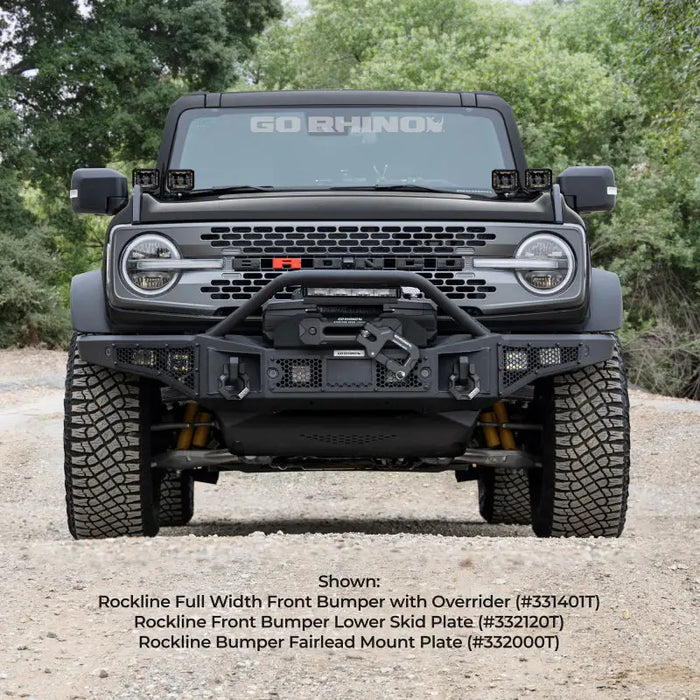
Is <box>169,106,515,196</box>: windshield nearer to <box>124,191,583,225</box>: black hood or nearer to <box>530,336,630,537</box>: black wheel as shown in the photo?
<box>124,191,583,225</box>: black hood

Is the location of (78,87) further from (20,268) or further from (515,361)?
(515,361)

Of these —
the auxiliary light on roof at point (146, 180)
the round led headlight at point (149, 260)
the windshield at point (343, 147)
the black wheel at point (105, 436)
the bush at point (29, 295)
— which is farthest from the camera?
the bush at point (29, 295)

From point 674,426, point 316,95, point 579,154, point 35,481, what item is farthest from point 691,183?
point 316,95

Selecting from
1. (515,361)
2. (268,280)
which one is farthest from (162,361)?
(515,361)

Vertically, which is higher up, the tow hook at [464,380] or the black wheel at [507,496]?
the tow hook at [464,380]

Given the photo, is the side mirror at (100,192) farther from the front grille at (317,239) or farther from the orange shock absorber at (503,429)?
the orange shock absorber at (503,429)

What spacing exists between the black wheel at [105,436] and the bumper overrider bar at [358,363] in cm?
46

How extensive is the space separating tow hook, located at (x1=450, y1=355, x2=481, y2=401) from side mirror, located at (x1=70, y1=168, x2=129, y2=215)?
2.04m

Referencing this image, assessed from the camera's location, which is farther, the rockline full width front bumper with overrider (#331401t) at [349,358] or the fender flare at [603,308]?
the fender flare at [603,308]

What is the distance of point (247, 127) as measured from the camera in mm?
7820

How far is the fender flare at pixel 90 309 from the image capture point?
6.41m

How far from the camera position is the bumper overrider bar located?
5.95 metres

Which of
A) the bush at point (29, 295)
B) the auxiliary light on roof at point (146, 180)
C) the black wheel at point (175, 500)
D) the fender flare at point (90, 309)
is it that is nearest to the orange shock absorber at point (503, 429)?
the fender flare at point (90, 309)

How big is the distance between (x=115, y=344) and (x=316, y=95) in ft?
8.04
